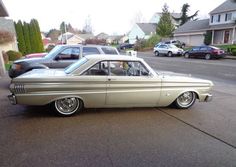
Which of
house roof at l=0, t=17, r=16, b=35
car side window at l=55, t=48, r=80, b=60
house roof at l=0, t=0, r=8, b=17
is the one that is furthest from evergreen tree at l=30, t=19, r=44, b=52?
car side window at l=55, t=48, r=80, b=60

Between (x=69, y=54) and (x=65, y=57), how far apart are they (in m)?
0.20

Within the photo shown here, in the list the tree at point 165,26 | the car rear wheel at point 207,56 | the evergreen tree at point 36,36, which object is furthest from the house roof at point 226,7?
the evergreen tree at point 36,36

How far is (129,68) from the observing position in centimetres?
559

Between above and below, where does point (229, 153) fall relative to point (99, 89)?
below

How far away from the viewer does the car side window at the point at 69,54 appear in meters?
8.09

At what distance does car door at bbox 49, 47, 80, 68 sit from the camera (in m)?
7.96

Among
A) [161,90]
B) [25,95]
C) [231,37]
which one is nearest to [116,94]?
[161,90]

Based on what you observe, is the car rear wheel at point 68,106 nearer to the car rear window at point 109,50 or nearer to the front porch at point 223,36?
the car rear window at point 109,50

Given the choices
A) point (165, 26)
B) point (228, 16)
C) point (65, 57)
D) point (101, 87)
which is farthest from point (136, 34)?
point (101, 87)

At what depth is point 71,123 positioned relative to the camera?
477 centimetres

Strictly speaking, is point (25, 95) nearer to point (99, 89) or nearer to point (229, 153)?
point (99, 89)

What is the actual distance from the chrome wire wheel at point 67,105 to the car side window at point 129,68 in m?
1.22

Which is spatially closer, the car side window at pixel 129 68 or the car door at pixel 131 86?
the car door at pixel 131 86

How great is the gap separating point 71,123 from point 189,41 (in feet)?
139
